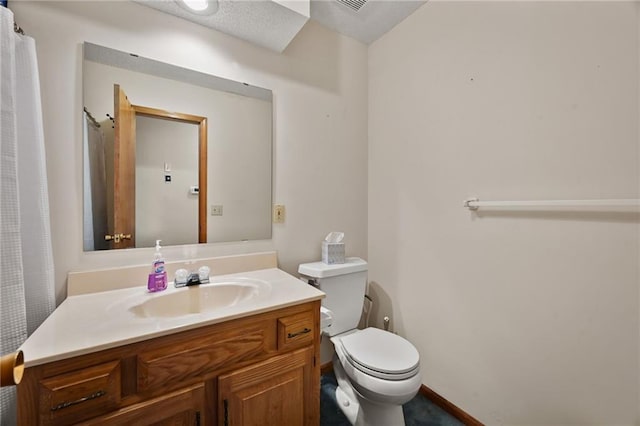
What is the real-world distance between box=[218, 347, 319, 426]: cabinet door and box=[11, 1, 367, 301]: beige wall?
68 centimetres

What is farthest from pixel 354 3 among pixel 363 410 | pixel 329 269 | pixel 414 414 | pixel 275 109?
pixel 414 414

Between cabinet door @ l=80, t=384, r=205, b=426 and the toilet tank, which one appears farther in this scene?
the toilet tank

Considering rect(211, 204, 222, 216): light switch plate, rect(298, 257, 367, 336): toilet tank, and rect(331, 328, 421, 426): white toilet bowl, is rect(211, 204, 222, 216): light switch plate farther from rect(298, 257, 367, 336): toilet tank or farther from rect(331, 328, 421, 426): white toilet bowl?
rect(331, 328, 421, 426): white toilet bowl

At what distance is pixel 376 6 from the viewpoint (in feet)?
5.25

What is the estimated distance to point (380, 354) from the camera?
1.30 metres

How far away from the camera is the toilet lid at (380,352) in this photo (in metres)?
1.20

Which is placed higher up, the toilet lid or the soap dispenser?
the soap dispenser

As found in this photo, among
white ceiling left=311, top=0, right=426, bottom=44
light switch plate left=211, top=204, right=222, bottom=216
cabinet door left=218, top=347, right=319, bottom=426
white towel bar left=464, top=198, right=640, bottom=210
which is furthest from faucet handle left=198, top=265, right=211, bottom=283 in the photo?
white ceiling left=311, top=0, right=426, bottom=44

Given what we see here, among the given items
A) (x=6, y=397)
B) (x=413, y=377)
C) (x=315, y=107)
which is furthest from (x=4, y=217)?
(x=413, y=377)

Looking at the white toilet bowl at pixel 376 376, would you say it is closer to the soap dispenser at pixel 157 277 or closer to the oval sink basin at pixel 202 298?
the oval sink basin at pixel 202 298

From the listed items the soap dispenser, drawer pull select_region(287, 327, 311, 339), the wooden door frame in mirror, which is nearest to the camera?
drawer pull select_region(287, 327, 311, 339)

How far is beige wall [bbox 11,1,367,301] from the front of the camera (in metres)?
1.11

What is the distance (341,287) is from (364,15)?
171 cm

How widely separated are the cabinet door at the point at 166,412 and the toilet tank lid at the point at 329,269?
2.48ft
